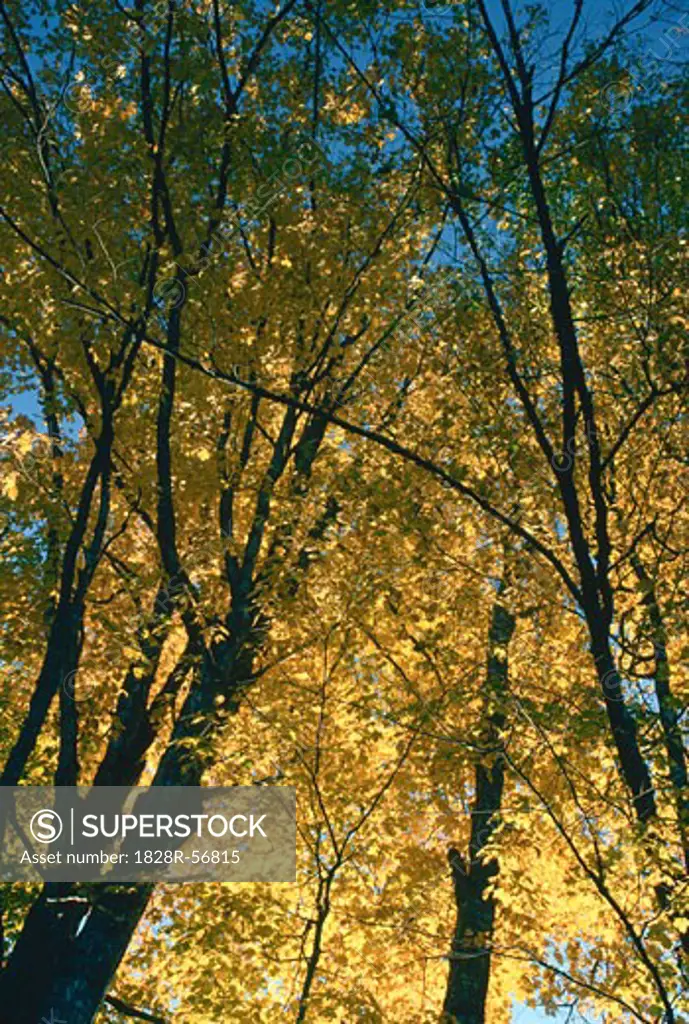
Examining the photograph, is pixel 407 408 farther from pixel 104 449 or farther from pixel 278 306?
pixel 104 449

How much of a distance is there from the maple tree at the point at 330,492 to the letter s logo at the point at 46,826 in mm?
852

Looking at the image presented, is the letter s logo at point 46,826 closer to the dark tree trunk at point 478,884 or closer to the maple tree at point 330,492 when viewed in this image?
the maple tree at point 330,492

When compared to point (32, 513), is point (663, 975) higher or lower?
lower

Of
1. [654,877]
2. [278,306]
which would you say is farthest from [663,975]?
[278,306]

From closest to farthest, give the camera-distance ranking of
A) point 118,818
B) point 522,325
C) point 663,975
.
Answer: point 663,975
point 522,325
point 118,818

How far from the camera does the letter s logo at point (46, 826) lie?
9.49 m

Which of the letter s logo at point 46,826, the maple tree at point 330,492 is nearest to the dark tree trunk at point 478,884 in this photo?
the maple tree at point 330,492

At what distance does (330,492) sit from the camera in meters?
10.8

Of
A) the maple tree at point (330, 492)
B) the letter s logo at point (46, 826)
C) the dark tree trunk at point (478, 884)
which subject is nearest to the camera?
the maple tree at point (330, 492)

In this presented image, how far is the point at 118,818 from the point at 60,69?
30.3ft

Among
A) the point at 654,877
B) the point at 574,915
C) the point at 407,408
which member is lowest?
the point at 654,877

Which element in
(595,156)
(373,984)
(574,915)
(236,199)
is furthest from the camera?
(373,984)

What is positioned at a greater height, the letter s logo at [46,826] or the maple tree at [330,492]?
the maple tree at [330,492]

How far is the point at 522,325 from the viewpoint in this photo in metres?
7.59
